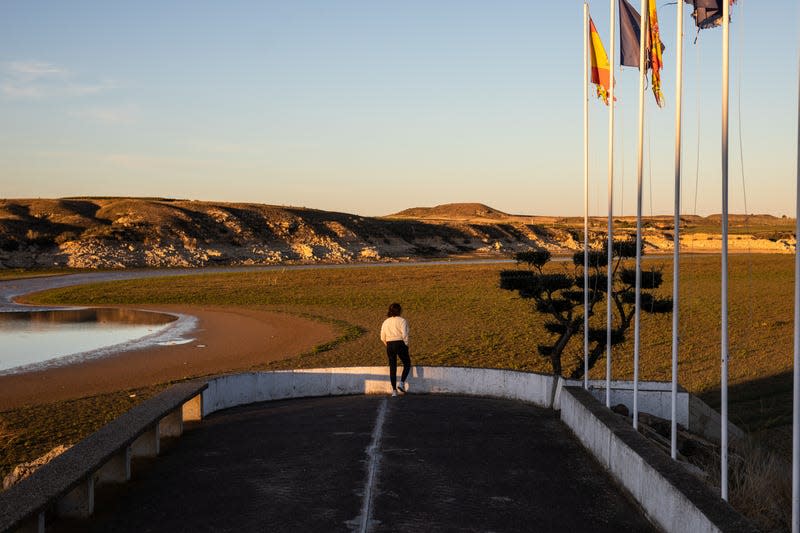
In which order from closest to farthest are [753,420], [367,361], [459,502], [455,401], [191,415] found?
1. [459,502]
2. [191,415]
3. [455,401]
4. [753,420]
5. [367,361]

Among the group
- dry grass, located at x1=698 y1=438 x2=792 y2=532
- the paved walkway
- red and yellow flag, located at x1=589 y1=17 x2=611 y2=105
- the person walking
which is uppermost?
red and yellow flag, located at x1=589 y1=17 x2=611 y2=105

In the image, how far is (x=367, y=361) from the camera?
24.3 meters

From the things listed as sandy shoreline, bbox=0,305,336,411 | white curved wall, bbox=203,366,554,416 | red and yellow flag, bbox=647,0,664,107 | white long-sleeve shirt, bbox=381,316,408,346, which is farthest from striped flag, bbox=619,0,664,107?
sandy shoreline, bbox=0,305,336,411

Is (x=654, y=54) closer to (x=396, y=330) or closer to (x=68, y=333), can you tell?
(x=396, y=330)

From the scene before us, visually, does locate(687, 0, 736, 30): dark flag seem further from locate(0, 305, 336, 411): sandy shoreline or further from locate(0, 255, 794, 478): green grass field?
locate(0, 305, 336, 411): sandy shoreline

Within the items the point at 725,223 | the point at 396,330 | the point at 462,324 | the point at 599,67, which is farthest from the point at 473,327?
the point at 725,223

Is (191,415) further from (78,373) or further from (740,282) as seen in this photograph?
(740,282)

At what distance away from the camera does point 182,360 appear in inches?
993

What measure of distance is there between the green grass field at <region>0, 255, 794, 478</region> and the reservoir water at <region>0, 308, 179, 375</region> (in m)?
6.30

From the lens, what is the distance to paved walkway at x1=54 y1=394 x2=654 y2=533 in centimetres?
800

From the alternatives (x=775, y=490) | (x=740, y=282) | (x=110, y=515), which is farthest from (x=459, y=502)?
(x=740, y=282)

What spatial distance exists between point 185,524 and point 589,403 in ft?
18.6

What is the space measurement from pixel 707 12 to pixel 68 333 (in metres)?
27.9

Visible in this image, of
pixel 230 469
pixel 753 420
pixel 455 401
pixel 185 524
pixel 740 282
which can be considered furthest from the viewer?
pixel 740 282
